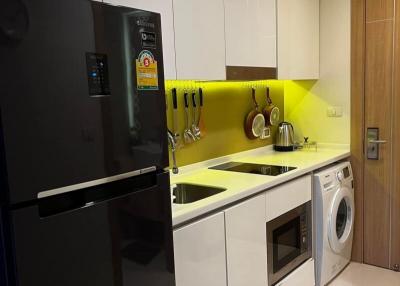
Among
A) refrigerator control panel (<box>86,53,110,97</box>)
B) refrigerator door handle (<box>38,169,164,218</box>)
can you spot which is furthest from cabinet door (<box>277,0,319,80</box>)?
refrigerator control panel (<box>86,53,110,97</box>)

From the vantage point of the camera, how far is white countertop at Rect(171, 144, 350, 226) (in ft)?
5.69

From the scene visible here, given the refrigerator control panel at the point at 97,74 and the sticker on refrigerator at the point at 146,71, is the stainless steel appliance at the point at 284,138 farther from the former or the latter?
the refrigerator control panel at the point at 97,74

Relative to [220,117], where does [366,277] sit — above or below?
below

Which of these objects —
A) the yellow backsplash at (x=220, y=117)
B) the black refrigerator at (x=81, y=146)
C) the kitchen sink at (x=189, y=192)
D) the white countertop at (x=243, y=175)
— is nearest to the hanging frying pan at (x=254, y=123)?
the yellow backsplash at (x=220, y=117)

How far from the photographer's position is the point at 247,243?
6.72 feet

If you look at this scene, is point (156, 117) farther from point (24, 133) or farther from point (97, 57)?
point (24, 133)

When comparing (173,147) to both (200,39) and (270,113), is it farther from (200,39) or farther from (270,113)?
(270,113)

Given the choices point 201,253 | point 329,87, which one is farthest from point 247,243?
point 329,87

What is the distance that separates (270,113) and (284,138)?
0.27 metres

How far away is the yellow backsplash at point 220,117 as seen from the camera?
2.53m

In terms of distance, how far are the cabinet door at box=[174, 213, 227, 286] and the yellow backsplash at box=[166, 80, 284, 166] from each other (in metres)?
0.79

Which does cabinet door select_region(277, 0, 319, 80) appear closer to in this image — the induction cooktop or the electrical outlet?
the electrical outlet

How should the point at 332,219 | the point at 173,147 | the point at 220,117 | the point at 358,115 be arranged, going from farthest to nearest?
the point at 358,115 → the point at 220,117 → the point at 332,219 → the point at 173,147

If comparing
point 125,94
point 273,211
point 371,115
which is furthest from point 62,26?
point 371,115
